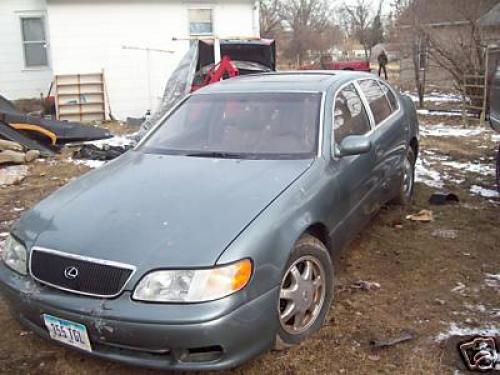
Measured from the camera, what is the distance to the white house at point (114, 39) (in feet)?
44.2

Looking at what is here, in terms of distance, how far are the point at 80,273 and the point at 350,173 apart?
6.63ft

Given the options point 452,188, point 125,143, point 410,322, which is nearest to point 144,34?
point 125,143

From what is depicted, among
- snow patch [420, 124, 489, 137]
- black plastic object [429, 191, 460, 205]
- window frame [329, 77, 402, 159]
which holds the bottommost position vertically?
black plastic object [429, 191, 460, 205]

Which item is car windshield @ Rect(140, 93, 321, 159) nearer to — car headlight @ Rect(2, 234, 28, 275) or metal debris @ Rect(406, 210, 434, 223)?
car headlight @ Rect(2, 234, 28, 275)

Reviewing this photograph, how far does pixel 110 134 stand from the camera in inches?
440

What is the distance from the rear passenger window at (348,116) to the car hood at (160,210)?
0.58 m

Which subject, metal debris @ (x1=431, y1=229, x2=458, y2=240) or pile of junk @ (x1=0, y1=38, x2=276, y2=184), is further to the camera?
pile of junk @ (x1=0, y1=38, x2=276, y2=184)

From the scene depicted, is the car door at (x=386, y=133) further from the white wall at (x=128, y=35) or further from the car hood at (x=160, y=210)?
the white wall at (x=128, y=35)

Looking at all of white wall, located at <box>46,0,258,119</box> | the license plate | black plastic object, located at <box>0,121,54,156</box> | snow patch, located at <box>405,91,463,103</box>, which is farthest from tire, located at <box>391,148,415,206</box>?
snow patch, located at <box>405,91,463,103</box>

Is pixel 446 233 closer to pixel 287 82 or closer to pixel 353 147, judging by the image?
pixel 353 147

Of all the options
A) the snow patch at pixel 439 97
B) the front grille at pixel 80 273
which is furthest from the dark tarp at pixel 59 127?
the snow patch at pixel 439 97

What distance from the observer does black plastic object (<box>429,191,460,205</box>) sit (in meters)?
5.75

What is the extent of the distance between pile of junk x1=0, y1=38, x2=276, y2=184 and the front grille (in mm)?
6183

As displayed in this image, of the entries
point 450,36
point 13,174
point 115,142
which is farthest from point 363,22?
point 13,174
